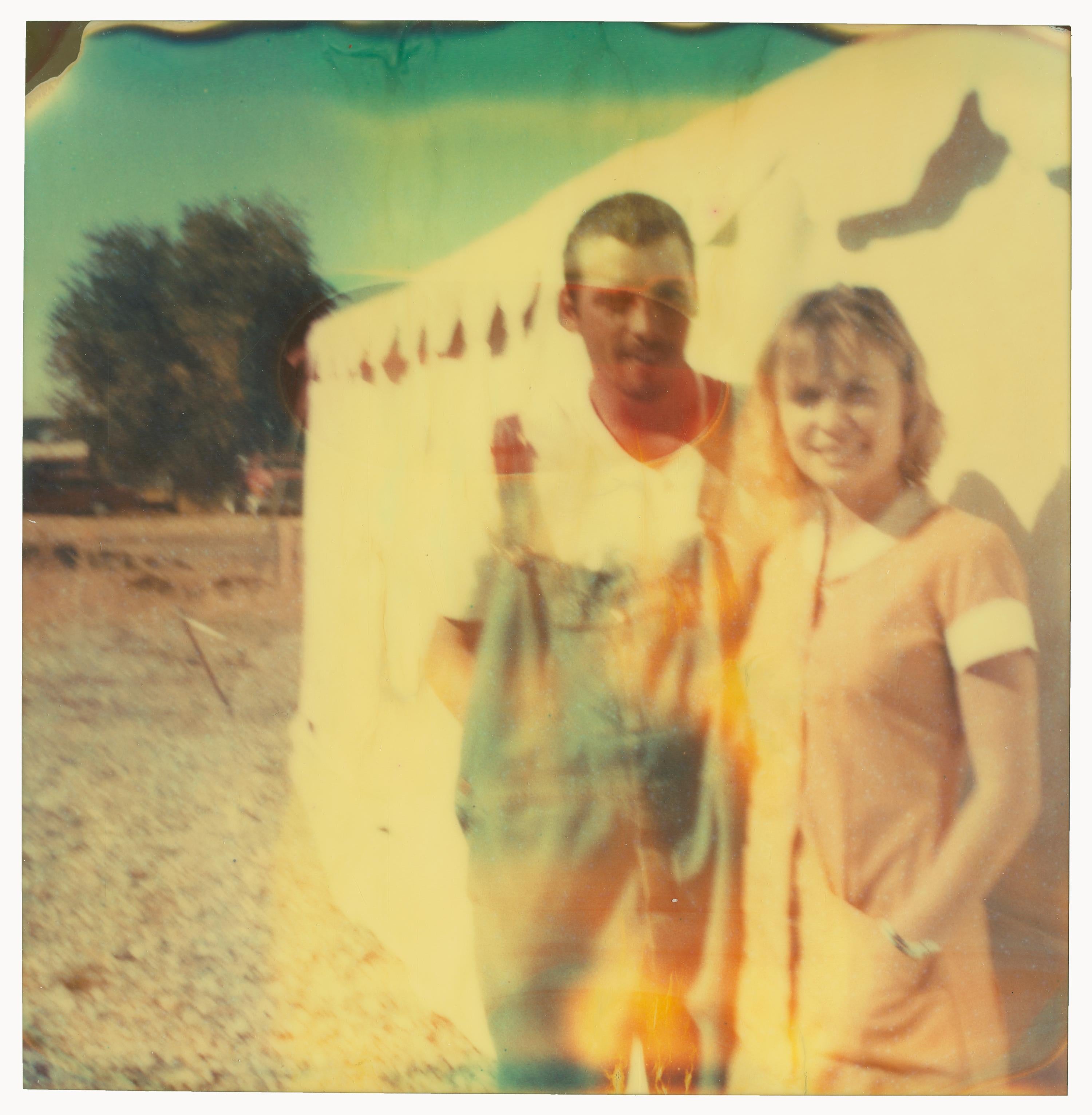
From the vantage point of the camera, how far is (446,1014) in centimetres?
156

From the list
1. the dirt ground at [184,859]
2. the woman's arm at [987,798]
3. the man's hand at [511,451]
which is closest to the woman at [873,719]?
the woman's arm at [987,798]

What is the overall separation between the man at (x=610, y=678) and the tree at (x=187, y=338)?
0.46m

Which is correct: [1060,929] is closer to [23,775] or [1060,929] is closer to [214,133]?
[23,775]

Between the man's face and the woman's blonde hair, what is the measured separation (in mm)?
167

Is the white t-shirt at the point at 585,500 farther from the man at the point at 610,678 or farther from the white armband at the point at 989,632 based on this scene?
the white armband at the point at 989,632

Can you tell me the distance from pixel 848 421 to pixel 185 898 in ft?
4.88

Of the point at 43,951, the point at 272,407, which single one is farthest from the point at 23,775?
the point at 272,407

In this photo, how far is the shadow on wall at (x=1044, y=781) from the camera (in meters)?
1.54

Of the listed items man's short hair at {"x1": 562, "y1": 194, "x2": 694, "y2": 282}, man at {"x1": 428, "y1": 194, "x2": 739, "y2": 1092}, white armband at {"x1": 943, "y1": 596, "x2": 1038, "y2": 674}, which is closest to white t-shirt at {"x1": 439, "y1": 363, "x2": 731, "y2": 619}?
man at {"x1": 428, "y1": 194, "x2": 739, "y2": 1092}

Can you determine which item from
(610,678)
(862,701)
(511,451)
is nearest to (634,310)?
(511,451)

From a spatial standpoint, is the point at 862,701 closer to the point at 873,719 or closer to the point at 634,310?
the point at 873,719

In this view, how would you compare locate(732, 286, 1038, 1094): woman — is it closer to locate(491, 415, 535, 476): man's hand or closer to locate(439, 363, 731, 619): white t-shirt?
locate(439, 363, 731, 619): white t-shirt

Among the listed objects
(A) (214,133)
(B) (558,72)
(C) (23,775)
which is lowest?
(C) (23,775)

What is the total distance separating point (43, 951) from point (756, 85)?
2065 mm
